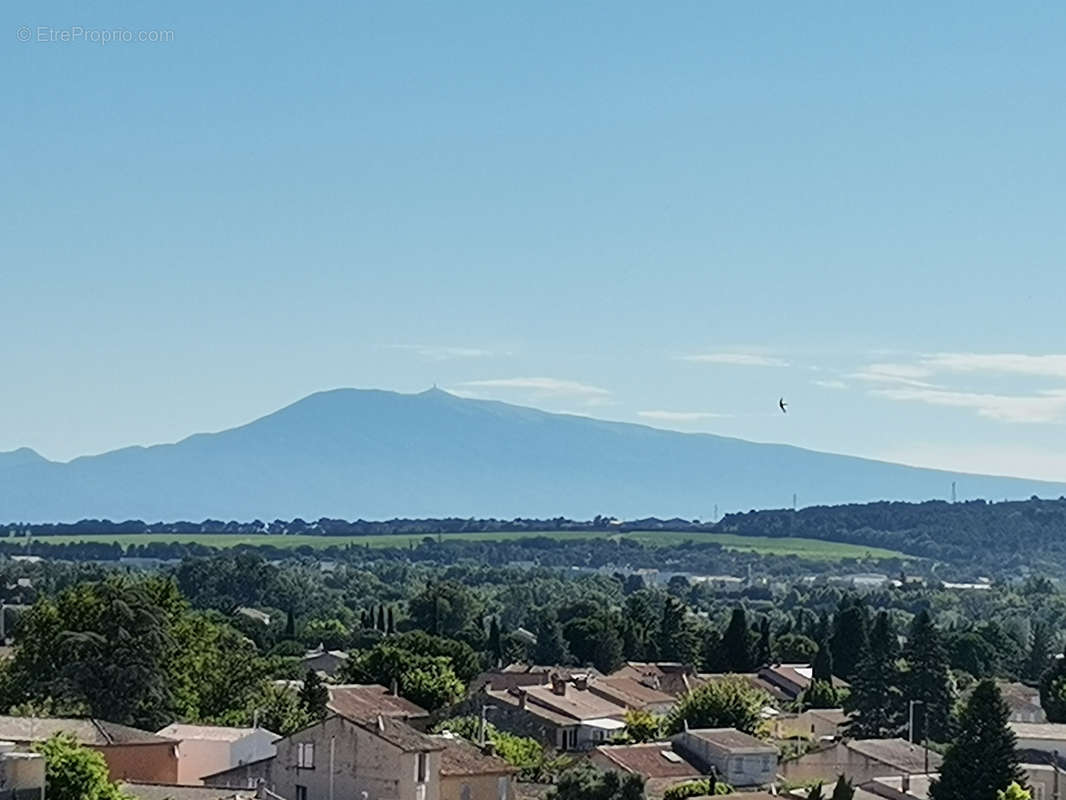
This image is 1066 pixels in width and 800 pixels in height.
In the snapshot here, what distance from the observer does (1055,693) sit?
83312 mm

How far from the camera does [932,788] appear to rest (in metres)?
53.8

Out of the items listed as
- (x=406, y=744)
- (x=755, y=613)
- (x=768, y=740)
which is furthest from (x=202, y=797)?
(x=755, y=613)

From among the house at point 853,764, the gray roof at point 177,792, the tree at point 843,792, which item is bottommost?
the house at point 853,764

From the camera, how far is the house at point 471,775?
161 ft

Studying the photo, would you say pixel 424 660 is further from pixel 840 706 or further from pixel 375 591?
pixel 375 591

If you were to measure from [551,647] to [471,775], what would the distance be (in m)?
65.1

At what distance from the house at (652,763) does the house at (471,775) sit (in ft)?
12.8

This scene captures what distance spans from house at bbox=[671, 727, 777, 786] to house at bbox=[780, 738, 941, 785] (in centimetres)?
126

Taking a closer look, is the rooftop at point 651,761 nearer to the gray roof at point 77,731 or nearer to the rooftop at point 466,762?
the rooftop at point 466,762

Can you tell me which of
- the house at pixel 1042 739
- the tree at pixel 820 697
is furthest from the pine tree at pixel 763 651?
the house at pixel 1042 739

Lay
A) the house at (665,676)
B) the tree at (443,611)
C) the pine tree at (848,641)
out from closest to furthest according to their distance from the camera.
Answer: the house at (665,676) < the pine tree at (848,641) < the tree at (443,611)

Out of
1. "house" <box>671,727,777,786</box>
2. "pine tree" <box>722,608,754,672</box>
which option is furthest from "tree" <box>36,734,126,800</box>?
"pine tree" <box>722,608,754,672</box>

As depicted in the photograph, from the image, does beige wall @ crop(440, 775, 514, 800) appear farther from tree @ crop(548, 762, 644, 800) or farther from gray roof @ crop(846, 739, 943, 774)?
gray roof @ crop(846, 739, 943, 774)

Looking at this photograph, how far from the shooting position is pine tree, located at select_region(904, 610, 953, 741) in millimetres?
78312
